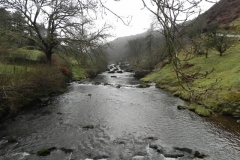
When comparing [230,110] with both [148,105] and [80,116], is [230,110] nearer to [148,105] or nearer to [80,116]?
[148,105]

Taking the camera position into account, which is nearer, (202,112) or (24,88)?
(24,88)

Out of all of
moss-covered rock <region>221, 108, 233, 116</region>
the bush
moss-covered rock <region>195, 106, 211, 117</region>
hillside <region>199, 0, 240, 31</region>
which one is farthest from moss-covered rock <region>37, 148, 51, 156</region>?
hillside <region>199, 0, 240, 31</region>

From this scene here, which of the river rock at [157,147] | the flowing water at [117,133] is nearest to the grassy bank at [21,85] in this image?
the flowing water at [117,133]

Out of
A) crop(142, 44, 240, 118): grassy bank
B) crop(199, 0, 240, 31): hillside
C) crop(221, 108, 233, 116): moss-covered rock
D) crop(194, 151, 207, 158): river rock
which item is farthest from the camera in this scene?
crop(199, 0, 240, 31): hillside

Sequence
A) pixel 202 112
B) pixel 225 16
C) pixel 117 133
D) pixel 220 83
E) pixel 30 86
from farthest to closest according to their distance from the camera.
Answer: pixel 225 16, pixel 220 83, pixel 202 112, pixel 30 86, pixel 117 133

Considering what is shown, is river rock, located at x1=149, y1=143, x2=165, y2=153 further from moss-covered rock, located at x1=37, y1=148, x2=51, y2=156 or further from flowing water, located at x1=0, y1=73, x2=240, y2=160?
moss-covered rock, located at x1=37, y1=148, x2=51, y2=156

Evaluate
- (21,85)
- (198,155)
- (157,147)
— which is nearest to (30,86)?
(21,85)

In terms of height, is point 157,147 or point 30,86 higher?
point 30,86

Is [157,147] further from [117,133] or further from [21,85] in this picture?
[21,85]

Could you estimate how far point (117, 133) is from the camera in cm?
1027

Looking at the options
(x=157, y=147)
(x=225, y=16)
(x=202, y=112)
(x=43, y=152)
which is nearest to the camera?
(x=43, y=152)

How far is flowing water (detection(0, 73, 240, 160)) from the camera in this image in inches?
324

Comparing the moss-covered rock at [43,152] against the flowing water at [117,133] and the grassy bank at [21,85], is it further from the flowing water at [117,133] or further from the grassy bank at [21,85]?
the grassy bank at [21,85]

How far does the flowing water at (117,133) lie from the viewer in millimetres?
8234
